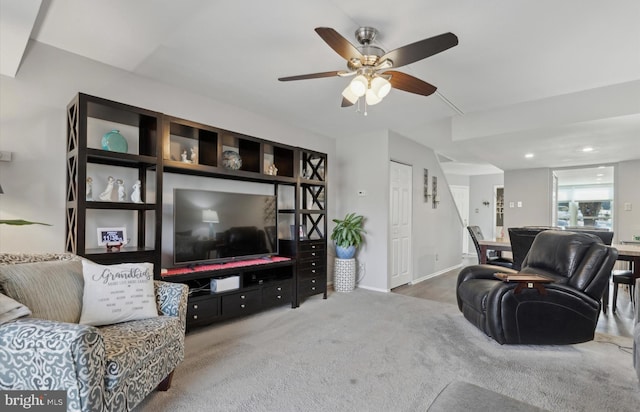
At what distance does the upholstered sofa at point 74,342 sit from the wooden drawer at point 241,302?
104 cm

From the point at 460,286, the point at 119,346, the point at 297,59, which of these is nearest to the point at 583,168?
the point at 460,286

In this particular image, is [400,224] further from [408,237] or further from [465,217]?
[465,217]

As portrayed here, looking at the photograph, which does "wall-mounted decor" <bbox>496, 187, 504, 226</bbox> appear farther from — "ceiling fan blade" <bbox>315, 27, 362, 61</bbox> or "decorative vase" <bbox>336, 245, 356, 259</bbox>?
"ceiling fan blade" <bbox>315, 27, 362, 61</bbox>

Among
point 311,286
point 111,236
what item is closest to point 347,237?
point 311,286

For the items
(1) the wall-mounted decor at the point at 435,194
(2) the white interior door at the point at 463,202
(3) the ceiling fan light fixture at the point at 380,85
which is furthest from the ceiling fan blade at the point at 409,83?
(2) the white interior door at the point at 463,202

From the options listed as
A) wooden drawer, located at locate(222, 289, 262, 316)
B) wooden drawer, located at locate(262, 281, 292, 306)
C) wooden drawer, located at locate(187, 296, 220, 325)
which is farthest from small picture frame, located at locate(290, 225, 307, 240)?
wooden drawer, located at locate(187, 296, 220, 325)

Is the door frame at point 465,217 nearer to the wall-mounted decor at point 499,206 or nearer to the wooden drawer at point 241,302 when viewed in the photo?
the wall-mounted decor at point 499,206

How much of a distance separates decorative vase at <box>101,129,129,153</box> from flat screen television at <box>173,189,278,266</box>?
58 centimetres

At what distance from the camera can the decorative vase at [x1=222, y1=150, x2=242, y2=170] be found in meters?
3.38

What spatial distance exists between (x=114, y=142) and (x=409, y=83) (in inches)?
93.8

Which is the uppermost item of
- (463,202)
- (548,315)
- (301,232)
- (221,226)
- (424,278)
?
(463,202)

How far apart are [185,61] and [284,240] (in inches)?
89.1

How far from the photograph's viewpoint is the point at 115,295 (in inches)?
75.1

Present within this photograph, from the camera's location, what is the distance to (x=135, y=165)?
286 centimetres
